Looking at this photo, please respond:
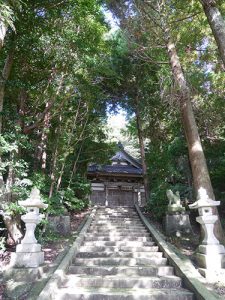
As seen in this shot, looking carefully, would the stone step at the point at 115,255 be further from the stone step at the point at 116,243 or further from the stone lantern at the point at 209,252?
the stone lantern at the point at 209,252

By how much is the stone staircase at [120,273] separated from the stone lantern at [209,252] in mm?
644

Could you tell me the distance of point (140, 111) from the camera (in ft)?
53.7

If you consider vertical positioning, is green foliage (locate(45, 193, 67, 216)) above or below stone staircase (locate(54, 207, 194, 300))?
above

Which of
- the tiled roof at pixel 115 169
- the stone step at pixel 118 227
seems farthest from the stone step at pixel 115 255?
the tiled roof at pixel 115 169

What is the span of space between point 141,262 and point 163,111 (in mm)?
10325

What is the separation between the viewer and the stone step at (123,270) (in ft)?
21.4

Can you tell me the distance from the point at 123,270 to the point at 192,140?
4179 mm

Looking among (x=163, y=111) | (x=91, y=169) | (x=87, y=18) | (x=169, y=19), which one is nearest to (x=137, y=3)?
(x=169, y=19)

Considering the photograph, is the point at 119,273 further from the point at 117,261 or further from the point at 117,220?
the point at 117,220

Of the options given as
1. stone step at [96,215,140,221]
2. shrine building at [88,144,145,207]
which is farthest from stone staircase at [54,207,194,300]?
shrine building at [88,144,145,207]

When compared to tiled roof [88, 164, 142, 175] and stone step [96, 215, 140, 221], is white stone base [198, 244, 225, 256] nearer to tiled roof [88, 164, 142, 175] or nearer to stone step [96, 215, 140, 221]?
stone step [96, 215, 140, 221]

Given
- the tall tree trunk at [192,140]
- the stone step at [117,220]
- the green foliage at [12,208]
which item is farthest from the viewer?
the stone step at [117,220]

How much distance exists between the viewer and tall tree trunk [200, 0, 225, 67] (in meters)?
6.56

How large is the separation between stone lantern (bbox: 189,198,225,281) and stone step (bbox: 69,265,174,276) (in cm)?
84
